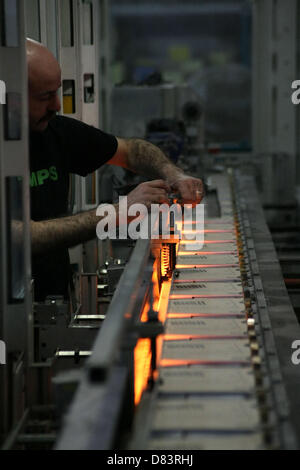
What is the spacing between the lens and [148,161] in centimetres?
320

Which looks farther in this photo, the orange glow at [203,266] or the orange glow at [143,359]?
the orange glow at [203,266]

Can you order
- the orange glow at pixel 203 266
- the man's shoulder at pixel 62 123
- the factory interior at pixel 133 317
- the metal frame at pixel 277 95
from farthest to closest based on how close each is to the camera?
1. the metal frame at pixel 277 95
2. the man's shoulder at pixel 62 123
3. the orange glow at pixel 203 266
4. the factory interior at pixel 133 317

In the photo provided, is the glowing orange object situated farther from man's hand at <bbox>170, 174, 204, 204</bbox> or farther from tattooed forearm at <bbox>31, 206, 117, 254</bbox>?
tattooed forearm at <bbox>31, 206, 117, 254</bbox>

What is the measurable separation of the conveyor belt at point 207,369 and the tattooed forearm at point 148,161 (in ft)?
1.98

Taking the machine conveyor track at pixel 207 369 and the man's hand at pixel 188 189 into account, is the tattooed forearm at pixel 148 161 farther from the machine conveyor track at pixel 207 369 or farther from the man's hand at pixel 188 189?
the machine conveyor track at pixel 207 369

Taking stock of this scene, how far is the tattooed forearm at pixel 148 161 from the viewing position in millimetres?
3119

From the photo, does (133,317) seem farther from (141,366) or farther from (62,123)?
(62,123)

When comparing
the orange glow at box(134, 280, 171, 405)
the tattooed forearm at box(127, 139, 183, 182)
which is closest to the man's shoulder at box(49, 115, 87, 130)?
the tattooed forearm at box(127, 139, 183, 182)

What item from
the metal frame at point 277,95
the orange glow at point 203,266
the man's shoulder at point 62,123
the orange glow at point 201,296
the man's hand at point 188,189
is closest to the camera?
the orange glow at point 201,296

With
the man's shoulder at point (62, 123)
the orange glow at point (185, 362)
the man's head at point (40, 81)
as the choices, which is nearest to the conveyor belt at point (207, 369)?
the orange glow at point (185, 362)

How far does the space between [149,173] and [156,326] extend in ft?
5.02

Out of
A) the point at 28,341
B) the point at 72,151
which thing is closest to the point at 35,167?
the point at 72,151

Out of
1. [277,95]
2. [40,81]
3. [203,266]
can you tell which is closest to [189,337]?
[203,266]

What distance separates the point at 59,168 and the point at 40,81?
23.5 inches
